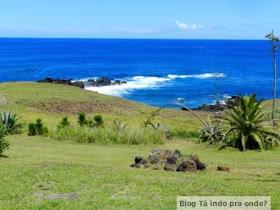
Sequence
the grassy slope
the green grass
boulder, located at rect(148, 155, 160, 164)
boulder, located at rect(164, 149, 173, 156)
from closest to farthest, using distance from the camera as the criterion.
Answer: the green grass
boulder, located at rect(148, 155, 160, 164)
boulder, located at rect(164, 149, 173, 156)
the grassy slope

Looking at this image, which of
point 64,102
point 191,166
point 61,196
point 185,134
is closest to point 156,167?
point 191,166

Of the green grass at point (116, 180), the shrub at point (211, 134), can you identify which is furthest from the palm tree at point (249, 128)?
the green grass at point (116, 180)

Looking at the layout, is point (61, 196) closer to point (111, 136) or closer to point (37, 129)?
point (111, 136)

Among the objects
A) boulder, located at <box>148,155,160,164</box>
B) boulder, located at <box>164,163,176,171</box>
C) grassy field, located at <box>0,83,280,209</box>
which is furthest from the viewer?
boulder, located at <box>148,155,160,164</box>

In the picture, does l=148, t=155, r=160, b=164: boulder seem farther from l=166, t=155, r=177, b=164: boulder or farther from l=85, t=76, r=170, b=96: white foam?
l=85, t=76, r=170, b=96: white foam

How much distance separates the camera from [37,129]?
20.9 meters

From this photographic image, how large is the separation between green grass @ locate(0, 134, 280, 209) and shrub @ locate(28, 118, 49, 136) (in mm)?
5019

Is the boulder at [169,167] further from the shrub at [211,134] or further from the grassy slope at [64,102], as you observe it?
the grassy slope at [64,102]

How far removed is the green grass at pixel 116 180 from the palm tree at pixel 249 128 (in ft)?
5.26

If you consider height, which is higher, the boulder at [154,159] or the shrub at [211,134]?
the shrub at [211,134]

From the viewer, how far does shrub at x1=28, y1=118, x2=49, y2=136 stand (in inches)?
810

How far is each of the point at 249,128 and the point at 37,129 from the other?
9830mm

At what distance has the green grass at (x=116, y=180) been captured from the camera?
333 inches

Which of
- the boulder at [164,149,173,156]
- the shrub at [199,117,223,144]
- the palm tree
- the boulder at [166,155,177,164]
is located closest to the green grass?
the boulder at [166,155,177,164]
